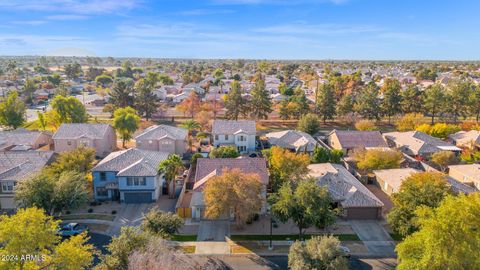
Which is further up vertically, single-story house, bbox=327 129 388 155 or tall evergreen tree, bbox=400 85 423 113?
tall evergreen tree, bbox=400 85 423 113

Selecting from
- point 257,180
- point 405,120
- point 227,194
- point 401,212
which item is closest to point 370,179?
point 401,212

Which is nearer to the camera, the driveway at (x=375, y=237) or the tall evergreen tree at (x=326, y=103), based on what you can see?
the driveway at (x=375, y=237)

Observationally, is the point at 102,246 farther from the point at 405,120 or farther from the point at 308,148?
the point at 405,120

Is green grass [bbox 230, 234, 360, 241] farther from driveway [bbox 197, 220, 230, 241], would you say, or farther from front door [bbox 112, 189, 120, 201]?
front door [bbox 112, 189, 120, 201]

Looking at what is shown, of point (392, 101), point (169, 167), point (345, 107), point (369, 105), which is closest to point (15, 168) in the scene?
point (169, 167)

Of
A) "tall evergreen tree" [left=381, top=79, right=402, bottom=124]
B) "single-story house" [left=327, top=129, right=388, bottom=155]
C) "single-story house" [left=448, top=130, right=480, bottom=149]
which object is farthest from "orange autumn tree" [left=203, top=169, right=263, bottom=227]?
"tall evergreen tree" [left=381, top=79, right=402, bottom=124]

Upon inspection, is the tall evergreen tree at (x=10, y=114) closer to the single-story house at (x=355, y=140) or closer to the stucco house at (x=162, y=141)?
the stucco house at (x=162, y=141)

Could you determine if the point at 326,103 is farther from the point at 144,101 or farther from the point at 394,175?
the point at 144,101

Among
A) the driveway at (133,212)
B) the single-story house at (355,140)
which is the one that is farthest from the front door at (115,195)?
the single-story house at (355,140)
